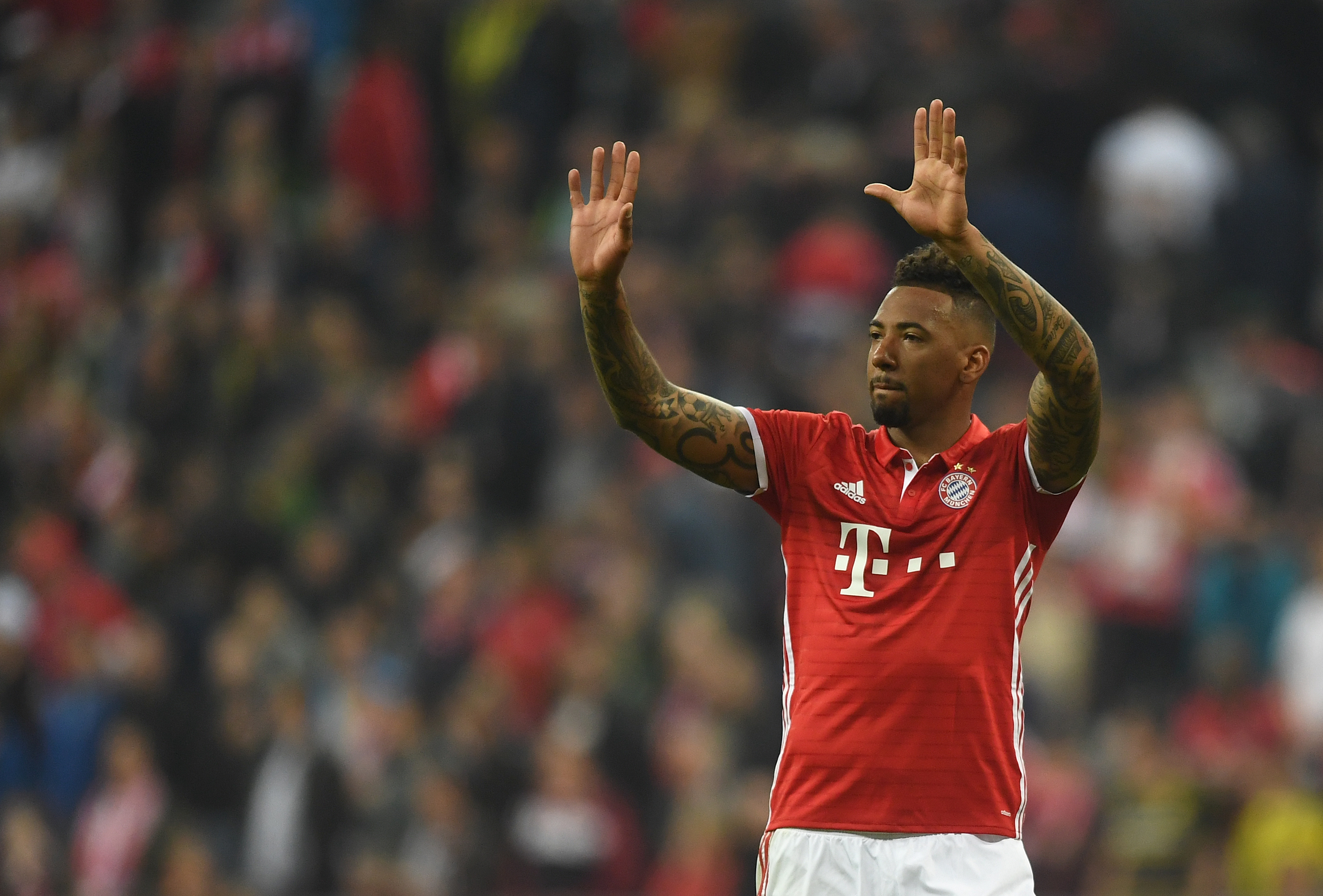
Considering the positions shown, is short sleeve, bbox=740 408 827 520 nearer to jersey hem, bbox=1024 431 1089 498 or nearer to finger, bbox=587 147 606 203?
jersey hem, bbox=1024 431 1089 498

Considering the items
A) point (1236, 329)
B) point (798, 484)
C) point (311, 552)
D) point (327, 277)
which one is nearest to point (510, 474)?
point (311, 552)

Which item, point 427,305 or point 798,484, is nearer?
point 798,484

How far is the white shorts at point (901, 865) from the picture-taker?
4727 millimetres

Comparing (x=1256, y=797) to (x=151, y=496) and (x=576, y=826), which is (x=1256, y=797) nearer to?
(x=576, y=826)

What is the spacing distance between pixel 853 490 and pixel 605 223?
0.88 meters

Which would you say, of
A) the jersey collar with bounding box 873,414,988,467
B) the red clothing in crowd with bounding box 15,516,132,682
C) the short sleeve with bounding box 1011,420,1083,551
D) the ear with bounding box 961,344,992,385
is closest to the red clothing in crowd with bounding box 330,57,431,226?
the red clothing in crowd with bounding box 15,516,132,682

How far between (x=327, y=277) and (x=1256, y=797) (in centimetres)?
737

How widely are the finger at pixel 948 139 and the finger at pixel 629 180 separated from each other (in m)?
0.73

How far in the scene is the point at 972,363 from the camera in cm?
501

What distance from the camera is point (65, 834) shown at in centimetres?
1205

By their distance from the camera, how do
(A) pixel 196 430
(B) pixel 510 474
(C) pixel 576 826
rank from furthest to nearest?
(A) pixel 196 430 < (B) pixel 510 474 < (C) pixel 576 826

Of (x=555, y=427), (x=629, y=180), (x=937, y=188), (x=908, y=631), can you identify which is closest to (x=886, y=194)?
(x=937, y=188)

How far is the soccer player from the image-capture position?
473cm

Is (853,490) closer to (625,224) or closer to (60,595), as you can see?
(625,224)
